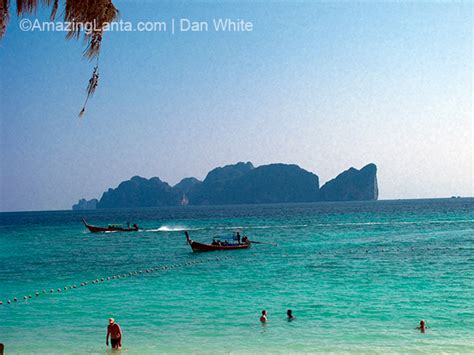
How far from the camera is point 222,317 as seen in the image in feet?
67.4

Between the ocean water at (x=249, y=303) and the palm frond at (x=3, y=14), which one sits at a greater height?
the palm frond at (x=3, y=14)

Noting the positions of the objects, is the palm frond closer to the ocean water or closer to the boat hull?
the ocean water

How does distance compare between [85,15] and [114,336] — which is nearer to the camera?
[85,15]

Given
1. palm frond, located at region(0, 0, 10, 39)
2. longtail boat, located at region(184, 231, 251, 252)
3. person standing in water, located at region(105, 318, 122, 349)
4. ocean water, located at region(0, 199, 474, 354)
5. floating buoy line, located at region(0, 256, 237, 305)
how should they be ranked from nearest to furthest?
palm frond, located at region(0, 0, 10, 39)
person standing in water, located at region(105, 318, 122, 349)
ocean water, located at region(0, 199, 474, 354)
floating buoy line, located at region(0, 256, 237, 305)
longtail boat, located at region(184, 231, 251, 252)

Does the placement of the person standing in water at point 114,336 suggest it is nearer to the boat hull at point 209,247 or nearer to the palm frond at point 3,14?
the palm frond at point 3,14

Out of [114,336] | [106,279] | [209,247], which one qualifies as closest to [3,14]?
[114,336]

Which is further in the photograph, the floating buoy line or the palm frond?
the floating buoy line

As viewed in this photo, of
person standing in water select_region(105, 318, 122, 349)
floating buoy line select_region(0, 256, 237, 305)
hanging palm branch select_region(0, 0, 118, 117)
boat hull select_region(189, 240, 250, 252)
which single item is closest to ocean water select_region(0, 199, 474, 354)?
floating buoy line select_region(0, 256, 237, 305)

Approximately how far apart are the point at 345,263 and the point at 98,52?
3114 cm

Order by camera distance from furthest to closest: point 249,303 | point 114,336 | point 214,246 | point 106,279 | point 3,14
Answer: point 214,246 < point 106,279 < point 249,303 < point 114,336 < point 3,14

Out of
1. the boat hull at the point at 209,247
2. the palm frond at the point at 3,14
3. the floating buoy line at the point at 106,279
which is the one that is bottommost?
the floating buoy line at the point at 106,279

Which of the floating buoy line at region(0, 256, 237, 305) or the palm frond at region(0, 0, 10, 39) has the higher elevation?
the palm frond at region(0, 0, 10, 39)

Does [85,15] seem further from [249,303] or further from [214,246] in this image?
[214,246]

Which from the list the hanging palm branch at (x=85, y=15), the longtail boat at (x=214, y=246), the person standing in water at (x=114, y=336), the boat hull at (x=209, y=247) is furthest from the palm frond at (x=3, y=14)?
the boat hull at (x=209, y=247)
